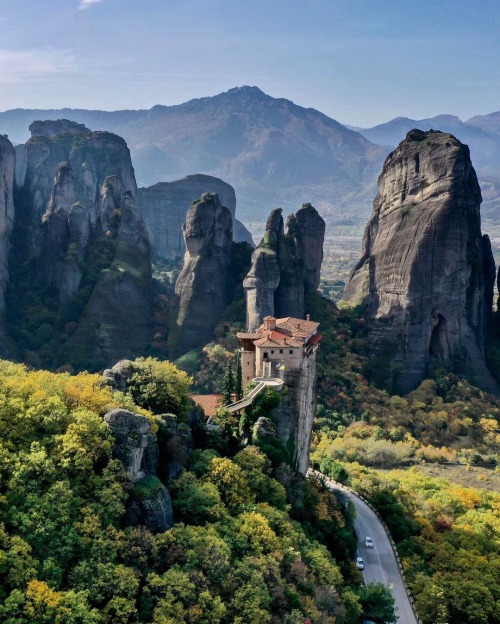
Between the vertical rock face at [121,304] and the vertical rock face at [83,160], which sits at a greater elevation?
the vertical rock face at [83,160]

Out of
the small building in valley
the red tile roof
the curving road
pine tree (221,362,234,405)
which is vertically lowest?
the curving road

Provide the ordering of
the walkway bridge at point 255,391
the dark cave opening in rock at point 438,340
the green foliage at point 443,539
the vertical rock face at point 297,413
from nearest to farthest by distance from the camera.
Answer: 1. the green foliage at point 443,539
2. the walkway bridge at point 255,391
3. the vertical rock face at point 297,413
4. the dark cave opening in rock at point 438,340

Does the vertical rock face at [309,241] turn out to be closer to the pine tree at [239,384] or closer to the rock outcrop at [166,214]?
the pine tree at [239,384]

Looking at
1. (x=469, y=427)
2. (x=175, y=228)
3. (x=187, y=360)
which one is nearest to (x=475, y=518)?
(x=469, y=427)

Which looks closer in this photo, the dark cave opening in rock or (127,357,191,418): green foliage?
(127,357,191,418): green foliage

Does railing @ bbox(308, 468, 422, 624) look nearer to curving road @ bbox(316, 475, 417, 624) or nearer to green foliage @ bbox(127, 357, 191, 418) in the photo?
curving road @ bbox(316, 475, 417, 624)

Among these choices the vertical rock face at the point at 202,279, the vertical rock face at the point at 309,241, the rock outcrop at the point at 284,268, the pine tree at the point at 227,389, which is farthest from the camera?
the vertical rock face at the point at 309,241

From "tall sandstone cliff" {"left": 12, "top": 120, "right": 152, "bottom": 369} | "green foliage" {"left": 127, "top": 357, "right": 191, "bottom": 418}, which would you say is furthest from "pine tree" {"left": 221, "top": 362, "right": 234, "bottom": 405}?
"tall sandstone cliff" {"left": 12, "top": 120, "right": 152, "bottom": 369}

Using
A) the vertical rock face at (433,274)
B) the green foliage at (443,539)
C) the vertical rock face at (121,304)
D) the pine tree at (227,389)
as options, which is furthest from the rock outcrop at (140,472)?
the vertical rock face at (433,274)

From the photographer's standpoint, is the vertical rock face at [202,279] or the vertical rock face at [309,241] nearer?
the vertical rock face at [202,279]
